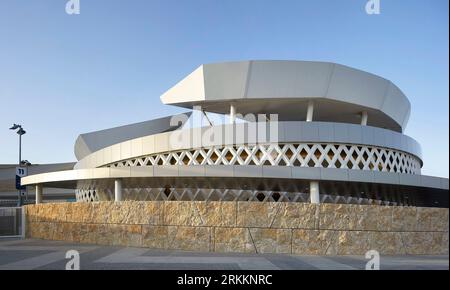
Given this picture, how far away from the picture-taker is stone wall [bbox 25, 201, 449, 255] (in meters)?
14.0

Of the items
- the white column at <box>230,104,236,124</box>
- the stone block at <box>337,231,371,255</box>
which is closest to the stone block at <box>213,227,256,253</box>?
the stone block at <box>337,231,371,255</box>

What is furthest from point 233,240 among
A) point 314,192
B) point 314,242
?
point 314,192

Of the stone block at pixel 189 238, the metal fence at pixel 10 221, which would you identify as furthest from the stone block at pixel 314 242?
the metal fence at pixel 10 221

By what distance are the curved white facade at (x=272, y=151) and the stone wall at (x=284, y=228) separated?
3768 millimetres

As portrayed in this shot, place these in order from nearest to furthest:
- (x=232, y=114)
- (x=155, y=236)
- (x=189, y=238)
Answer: (x=189, y=238) < (x=155, y=236) < (x=232, y=114)

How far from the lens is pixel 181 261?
Result: 37.6ft

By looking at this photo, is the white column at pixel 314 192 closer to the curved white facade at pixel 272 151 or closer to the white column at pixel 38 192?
the curved white facade at pixel 272 151

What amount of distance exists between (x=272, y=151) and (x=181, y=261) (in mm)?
9903

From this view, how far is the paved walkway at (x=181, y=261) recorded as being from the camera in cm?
1065

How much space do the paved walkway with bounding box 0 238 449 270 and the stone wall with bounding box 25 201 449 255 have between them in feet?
2.44

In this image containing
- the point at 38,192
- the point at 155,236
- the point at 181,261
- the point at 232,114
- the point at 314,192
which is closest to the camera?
the point at 181,261

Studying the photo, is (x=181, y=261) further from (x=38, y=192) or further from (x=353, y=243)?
(x=38, y=192)

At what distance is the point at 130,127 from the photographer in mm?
36688
